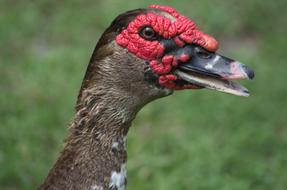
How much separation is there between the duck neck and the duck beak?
307mm

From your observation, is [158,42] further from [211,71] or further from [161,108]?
[161,108]

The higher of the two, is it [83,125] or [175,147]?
[83,125]

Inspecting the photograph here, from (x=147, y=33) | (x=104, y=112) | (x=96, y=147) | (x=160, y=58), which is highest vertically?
(x=147, y=33)

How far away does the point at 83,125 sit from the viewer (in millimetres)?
2939

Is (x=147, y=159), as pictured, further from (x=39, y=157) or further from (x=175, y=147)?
(x=39, y=157)

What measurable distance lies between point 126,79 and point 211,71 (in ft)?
1.24

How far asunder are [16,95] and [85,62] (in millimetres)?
797

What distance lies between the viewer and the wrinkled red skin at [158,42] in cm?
276

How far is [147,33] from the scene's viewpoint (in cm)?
278

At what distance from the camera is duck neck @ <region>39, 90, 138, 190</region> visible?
2.89 meters

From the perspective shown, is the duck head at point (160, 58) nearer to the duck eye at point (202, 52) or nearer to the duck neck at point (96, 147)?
the duck eye at point (202, 52)

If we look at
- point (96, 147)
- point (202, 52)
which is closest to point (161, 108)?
point (96, 147)

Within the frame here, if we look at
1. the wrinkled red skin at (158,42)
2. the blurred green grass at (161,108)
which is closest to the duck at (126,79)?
the wrinkled red skin at (158,42)

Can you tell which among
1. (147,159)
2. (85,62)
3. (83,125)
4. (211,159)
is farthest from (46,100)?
(83,125)
